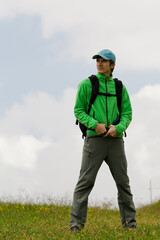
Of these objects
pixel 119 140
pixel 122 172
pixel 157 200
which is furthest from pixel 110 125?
pixel 157 200

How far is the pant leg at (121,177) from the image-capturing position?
6445mm

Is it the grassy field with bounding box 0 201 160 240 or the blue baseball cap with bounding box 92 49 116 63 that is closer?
the grassy field with bounding box 0 201 160 240

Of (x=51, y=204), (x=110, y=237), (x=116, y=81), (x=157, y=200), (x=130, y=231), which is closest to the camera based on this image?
(x=110, y=237)

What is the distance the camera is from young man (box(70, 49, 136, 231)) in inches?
250

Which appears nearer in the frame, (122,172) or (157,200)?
(122,172)

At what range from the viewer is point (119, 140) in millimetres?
6523

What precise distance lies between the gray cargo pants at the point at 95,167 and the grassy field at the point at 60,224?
0.40 metres

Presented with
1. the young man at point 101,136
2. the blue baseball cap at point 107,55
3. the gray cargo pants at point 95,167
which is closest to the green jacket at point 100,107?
the young man at point 101,136

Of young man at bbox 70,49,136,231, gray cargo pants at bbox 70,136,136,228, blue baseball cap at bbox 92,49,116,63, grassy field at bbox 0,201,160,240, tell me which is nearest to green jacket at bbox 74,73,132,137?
young man at bbox 70,49,136,231

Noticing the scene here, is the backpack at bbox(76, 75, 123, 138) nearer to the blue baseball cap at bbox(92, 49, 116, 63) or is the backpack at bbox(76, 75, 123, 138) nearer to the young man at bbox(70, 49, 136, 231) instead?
the young man at bbox(70, 49, 136, 231)

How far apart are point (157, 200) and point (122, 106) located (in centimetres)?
1022

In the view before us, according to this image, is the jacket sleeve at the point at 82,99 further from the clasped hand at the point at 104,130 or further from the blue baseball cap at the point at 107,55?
the blue baseball cap at the point at 107,55

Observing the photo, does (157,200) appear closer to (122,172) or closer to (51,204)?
(51,204)

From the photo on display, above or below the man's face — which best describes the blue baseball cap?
above
